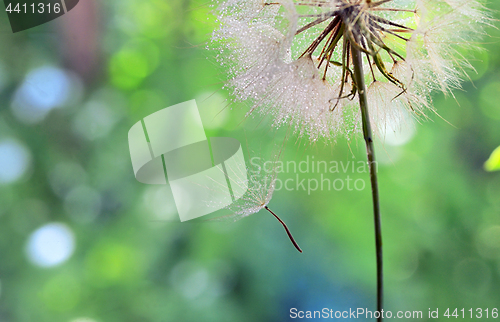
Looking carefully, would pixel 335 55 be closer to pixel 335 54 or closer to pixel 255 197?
pixel 335 54

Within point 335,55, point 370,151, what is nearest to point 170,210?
point 335,55

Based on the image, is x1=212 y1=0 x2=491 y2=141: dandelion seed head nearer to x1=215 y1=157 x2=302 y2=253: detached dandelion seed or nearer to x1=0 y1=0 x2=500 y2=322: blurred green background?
x1=215 y1=157 x2=302 y2=253: detached dandelion seed

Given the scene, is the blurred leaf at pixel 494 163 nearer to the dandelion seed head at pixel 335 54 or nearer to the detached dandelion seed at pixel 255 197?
the dandelion seed head at pixel 335 54

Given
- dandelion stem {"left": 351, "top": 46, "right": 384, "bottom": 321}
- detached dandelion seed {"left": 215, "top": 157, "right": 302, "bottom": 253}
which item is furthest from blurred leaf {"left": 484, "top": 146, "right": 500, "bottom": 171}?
detached dandelion seed {"left": 215, "top": 157, "right": 302, "bottom": 253}

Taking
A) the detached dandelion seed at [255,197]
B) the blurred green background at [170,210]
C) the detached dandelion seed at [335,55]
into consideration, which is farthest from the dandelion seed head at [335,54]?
the blurred green background at [170,210]

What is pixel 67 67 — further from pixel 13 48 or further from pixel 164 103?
pixel 164 103

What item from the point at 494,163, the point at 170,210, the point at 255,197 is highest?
the point at 494,163

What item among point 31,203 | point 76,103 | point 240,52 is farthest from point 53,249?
point 240,52
